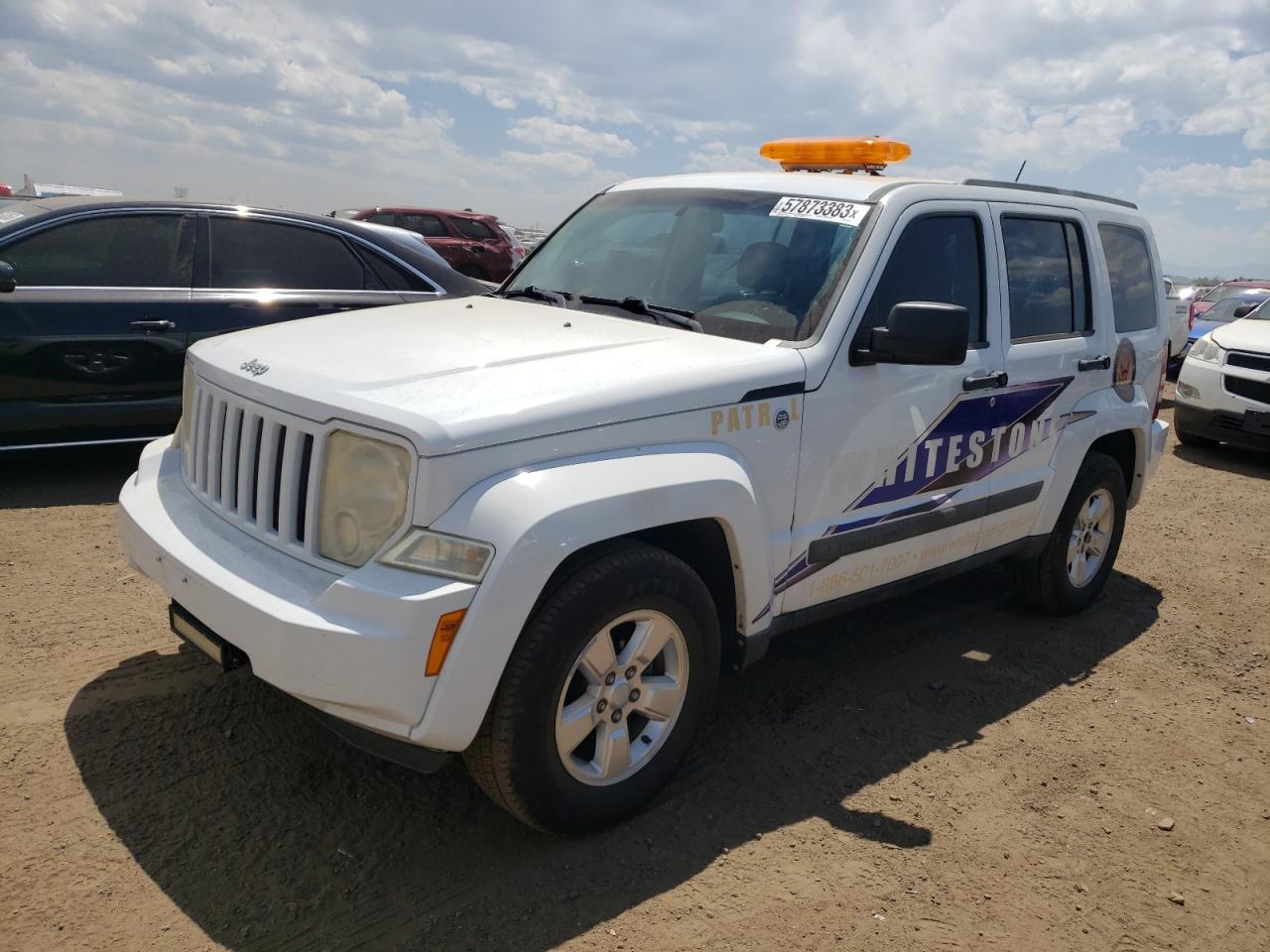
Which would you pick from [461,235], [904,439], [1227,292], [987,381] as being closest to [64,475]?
[904,439]

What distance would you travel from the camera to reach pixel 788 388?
3209mm

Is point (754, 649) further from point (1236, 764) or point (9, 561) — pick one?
point (9, 561)

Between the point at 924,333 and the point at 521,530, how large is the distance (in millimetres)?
1546

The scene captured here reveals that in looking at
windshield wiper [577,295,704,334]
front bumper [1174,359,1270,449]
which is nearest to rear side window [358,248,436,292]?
windshield wiper [577,295,704,334]

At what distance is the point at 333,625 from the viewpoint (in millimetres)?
2451

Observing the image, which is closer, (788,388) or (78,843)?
(78,843)

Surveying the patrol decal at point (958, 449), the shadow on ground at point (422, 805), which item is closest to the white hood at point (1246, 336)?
the patrol decal at point (958, 449)

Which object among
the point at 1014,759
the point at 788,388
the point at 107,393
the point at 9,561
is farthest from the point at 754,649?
the point at 107,393

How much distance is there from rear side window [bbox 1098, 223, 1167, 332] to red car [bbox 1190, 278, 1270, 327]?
1148 centimetres

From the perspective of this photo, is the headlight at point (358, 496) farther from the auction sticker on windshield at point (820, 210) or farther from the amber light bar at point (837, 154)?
the amber light bar at point (837, 154)

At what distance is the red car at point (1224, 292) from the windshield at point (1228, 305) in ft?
0.70

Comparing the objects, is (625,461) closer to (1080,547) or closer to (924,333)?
(924,333)

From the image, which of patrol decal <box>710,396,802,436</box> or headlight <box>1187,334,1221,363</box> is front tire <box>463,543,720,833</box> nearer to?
patrol decal <box>710,396,802,436</box>

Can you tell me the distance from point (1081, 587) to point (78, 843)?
4.48m
